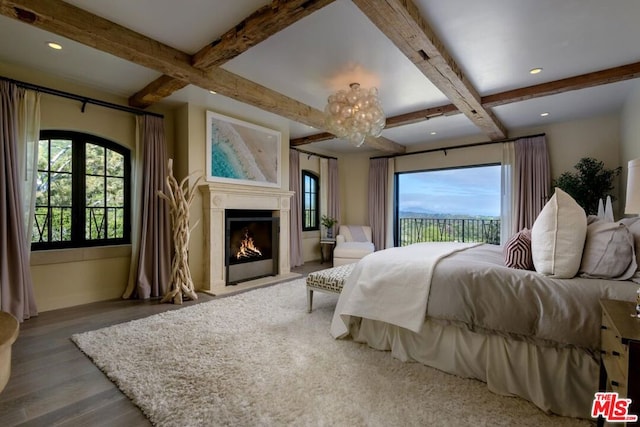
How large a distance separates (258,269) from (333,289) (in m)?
2.08

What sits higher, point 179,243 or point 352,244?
point 179,243

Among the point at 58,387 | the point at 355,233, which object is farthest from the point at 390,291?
the point at 355,233

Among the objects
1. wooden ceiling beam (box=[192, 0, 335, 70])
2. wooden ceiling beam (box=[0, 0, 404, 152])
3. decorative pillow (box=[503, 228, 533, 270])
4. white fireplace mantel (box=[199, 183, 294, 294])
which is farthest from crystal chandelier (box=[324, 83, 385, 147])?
white fireplace mantel (box=[199, 183, 294, 294])

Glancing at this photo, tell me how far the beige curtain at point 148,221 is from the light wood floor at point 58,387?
2.84ft

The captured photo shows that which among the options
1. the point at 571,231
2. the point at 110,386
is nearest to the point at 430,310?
the point at 571,231

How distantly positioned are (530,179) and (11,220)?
654cm

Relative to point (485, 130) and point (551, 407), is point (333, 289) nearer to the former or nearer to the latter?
point (551, 407)

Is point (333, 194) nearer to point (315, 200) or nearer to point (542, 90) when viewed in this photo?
point (315, 200)

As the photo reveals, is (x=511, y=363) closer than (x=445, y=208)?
Yes

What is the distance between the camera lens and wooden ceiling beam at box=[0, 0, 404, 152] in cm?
184

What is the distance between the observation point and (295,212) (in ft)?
18.5

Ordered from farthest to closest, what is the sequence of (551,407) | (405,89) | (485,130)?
1. (485,130)
2. (405,89)
3. (551,407)

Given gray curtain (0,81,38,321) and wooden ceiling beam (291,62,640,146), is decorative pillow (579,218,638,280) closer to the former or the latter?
wooden ceiling beam (291,62,640,146)

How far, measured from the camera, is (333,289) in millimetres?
2789
